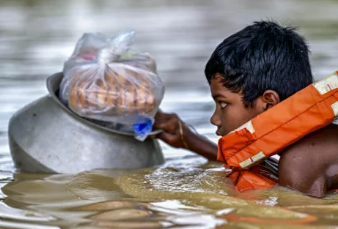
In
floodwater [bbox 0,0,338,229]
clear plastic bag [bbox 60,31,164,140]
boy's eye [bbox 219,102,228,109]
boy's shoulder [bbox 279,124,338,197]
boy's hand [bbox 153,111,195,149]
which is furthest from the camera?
boy's hand [bbox 153,111,195,149]

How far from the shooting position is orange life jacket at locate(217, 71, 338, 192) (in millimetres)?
3781

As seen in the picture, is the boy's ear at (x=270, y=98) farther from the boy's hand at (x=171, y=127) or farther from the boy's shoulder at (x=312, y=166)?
the boy's hand at (x=171, y=127)

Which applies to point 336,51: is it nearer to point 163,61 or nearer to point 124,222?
point 163,61

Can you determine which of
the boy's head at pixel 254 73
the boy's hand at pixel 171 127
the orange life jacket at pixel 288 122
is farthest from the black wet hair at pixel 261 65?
the boy's hand at pixel 171 127

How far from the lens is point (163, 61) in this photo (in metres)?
9.52

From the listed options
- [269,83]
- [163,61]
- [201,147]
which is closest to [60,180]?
[201,147]

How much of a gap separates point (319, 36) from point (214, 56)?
733cm

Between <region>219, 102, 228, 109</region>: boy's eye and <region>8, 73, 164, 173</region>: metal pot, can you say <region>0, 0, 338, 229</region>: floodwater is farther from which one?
<region>219, 102, 228, 109</region>: boy's eye

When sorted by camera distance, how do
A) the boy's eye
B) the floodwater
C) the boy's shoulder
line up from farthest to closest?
the boy's eye
the boy's shoulder
the floodwater

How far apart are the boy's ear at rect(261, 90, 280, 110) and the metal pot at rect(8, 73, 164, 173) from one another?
109cm

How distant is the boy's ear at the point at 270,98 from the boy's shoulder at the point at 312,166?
263 millimetres

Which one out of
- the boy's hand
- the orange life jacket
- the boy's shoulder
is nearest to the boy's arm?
the boy's hand

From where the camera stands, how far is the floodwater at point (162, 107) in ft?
11.4

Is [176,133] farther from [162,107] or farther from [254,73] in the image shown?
[162,107]
